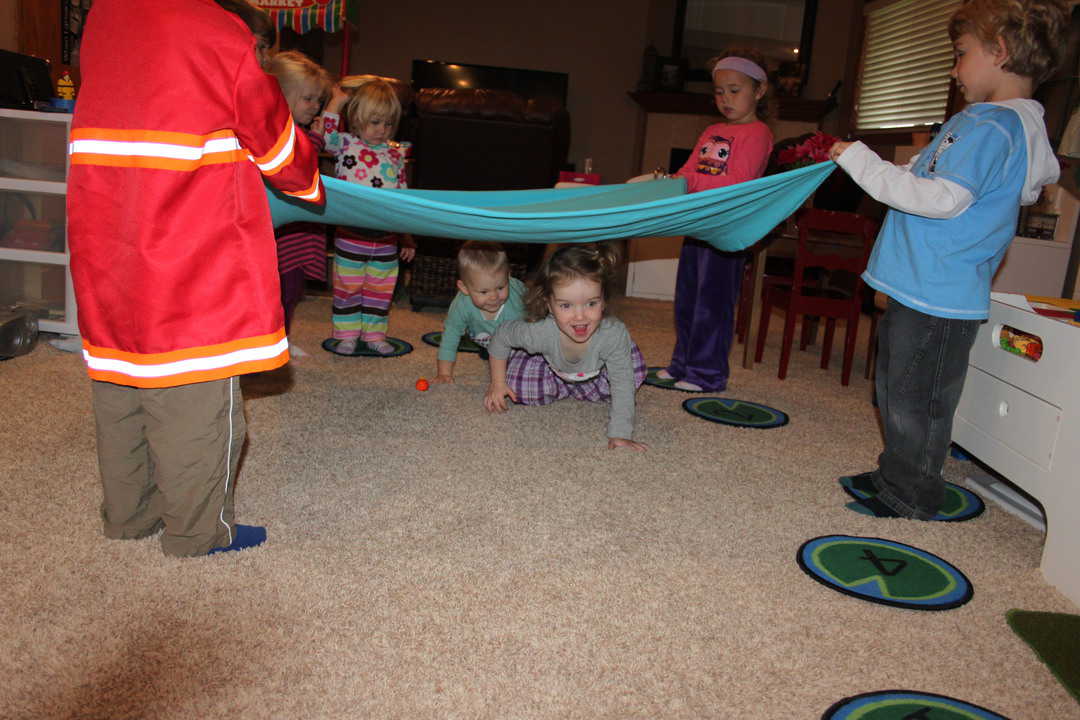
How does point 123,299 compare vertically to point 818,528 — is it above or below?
above

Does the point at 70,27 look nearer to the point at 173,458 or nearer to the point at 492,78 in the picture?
the point at 173,458

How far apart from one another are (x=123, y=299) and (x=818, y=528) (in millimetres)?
1413

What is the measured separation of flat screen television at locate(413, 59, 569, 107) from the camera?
256 inches

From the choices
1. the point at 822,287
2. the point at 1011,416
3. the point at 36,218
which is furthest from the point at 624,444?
the point at 36,218

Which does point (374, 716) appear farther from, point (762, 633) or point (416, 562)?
point (762, 633)

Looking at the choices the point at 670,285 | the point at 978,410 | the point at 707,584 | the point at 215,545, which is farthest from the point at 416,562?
the point at 670,285

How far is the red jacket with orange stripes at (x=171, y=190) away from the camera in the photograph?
1206mm

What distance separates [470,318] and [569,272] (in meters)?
0.62

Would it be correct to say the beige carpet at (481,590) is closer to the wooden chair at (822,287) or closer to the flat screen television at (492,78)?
the wooden chair at (822,287)

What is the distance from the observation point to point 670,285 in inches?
182

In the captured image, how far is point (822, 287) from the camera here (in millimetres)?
3410

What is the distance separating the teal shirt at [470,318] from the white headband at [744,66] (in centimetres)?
96

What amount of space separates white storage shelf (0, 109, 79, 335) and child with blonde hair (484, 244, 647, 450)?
1.50 m

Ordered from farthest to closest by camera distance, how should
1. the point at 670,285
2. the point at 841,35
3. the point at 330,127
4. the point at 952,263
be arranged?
the point at 841,35
the point at 670,285
the point at 330,127
the point at 952,263
